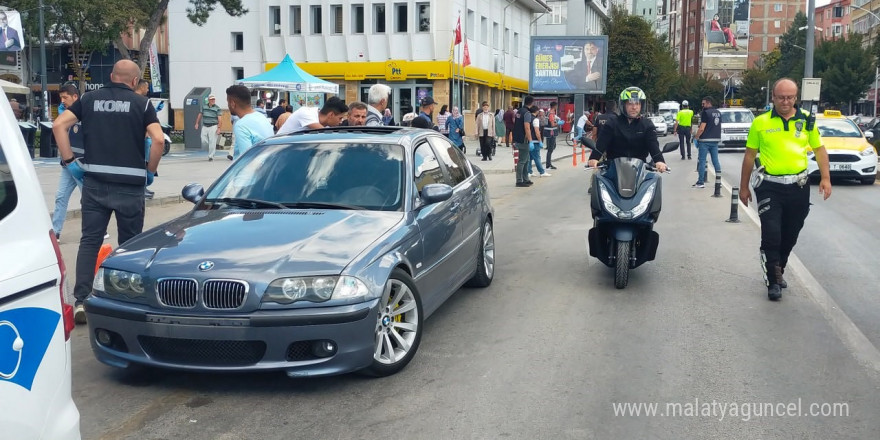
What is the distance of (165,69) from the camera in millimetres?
→ 60594

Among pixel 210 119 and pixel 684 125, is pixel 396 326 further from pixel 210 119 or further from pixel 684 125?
pixel 684 125

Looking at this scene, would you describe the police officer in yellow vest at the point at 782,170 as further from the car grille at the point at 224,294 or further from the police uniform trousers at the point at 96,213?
the police uniform trousers at the point at 96,213

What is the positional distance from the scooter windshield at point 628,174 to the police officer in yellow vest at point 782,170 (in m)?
1.02

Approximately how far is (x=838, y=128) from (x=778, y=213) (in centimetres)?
1401

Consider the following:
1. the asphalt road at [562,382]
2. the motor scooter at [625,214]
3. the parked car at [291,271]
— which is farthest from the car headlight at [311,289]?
the motor scooter at [625,214]

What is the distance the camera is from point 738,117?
31.5 m

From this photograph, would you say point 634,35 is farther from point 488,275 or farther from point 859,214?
point 488,275

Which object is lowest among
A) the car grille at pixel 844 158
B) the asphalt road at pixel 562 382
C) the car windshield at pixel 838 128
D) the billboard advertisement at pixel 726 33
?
the asphalt road at pixel 562 382

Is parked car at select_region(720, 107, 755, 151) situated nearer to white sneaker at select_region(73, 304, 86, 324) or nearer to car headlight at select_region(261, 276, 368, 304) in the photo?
white sneaker at select_region(73, 304, 86, 324)

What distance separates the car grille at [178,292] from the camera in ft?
15.1

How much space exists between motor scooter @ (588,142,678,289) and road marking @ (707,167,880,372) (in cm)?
149

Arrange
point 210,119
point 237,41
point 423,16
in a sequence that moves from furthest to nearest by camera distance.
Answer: point 237,41
point 423,16
point 210,119

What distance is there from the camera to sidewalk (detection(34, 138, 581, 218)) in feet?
47.0

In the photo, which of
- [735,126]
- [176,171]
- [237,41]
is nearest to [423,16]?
[237,41]
